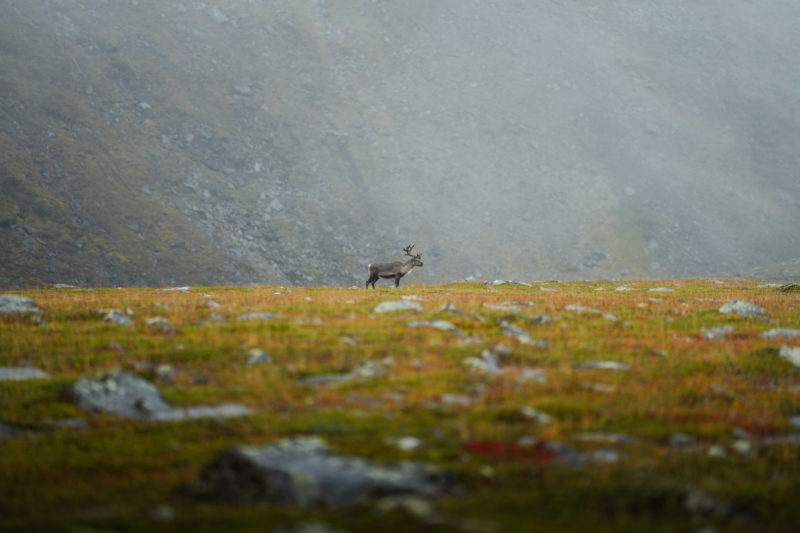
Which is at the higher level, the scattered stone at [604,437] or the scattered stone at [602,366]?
the scattered stone at [602,366]

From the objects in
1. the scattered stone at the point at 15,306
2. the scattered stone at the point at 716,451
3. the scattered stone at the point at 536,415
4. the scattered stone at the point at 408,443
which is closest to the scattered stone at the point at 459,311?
the scattered stone at the point at 536,415

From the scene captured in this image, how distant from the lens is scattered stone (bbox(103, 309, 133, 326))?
19750 millimetres

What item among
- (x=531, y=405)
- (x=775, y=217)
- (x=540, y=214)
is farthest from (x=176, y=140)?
(x=775, y=217)

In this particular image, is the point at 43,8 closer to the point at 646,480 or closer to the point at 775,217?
the point at 646,480

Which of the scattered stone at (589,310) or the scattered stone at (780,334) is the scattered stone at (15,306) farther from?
the scattered stone at (780,334)

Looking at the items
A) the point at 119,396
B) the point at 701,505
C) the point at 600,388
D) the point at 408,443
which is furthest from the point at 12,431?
the point at 600,388

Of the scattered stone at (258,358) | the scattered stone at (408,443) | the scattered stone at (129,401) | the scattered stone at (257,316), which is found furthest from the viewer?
the scattered stone at (257,316)

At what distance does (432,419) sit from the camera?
11.1 m

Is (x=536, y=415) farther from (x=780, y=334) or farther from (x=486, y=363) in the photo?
(x=780, y=334)

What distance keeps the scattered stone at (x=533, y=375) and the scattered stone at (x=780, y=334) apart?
30.8 ft

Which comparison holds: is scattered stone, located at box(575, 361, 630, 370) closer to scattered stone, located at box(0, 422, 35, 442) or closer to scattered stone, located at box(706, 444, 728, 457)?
scattered stone, located at box(706, 444, 728, 457)

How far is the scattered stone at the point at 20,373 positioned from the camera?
1359 cm

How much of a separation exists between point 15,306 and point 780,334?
24.6 metres

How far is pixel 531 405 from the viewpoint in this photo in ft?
39.3
